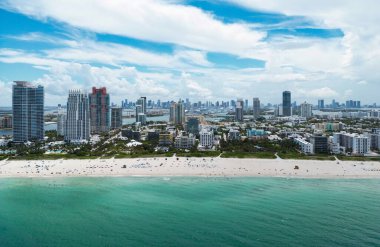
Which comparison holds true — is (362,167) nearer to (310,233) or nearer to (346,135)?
(346,135)

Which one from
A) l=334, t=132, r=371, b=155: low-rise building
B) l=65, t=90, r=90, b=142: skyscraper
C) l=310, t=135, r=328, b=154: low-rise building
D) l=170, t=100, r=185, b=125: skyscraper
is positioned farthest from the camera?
l=170, t=100, r=185, b=125: skyscraper

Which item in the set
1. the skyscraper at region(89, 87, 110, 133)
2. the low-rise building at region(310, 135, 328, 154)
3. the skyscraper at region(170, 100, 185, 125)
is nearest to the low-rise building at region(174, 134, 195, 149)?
the low-rise building at region(310, 135, 328, 154)

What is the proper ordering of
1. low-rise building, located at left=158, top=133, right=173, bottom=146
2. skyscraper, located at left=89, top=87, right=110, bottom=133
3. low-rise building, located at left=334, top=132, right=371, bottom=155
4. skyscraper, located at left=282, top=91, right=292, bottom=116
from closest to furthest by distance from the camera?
low-rise building, located at left=334, top=132, right=371, bottom=155 < low-rise building, located at left=158, top=133, right=173, bottom=146 < skyscraper, located at left=89, top=87, right=110, bottom=133 < skyscraper, located at left=282, top=91, right=292, bottom=116

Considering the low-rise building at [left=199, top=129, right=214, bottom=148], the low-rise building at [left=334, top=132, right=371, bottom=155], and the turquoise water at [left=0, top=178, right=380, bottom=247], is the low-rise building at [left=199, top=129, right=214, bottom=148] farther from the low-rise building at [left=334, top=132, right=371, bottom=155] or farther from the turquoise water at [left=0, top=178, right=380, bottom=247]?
the turquoise water at [left=0, top=178, right=380, bottom=247]

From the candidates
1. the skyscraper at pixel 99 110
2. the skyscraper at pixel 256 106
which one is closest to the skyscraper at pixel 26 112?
the skyscraper at pixel 99 110

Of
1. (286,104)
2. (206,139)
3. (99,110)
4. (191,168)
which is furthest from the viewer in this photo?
(286,104)

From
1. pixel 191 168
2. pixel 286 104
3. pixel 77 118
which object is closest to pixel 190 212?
pixel 191 168

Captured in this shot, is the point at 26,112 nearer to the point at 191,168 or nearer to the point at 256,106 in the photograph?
the point at 191,168
